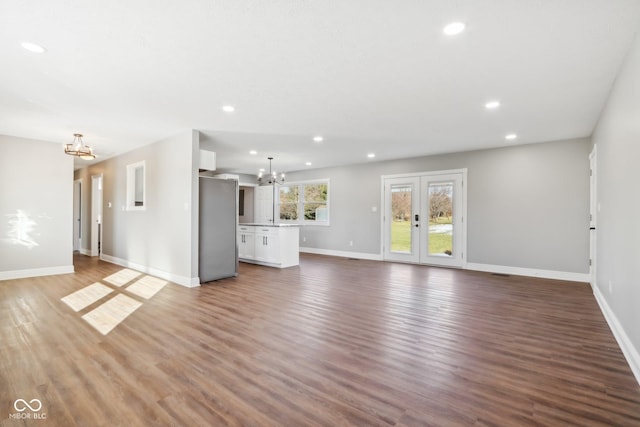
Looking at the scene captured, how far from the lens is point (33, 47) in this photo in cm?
255

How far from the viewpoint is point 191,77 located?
3141 millimetres

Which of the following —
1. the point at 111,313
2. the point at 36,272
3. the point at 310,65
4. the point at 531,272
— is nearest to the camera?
the point at 310,65

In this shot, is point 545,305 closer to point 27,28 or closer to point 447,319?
point 447,319

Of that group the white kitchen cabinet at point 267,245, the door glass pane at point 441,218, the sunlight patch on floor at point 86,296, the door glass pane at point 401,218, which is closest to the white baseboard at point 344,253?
the door glass pane at point 401,218

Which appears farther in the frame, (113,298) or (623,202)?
(113,298)

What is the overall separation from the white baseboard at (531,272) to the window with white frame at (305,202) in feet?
13.9

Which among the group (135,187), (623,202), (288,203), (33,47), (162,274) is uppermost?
(33,47)

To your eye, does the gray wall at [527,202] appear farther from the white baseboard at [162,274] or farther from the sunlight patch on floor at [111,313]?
the sunlight patch on floor at [111,313]

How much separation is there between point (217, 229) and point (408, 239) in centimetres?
450

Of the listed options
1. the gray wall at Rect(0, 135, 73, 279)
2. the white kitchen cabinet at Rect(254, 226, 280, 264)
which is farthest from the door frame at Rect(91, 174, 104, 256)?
the white kitchen cabinet at Rect(254, 226, 280, 264)

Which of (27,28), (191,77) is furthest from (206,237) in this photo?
(27,28)

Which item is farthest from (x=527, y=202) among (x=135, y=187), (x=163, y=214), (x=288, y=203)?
(x=135, y=187)

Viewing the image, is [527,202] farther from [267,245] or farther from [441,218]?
[267,245]

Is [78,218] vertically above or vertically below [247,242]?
above
